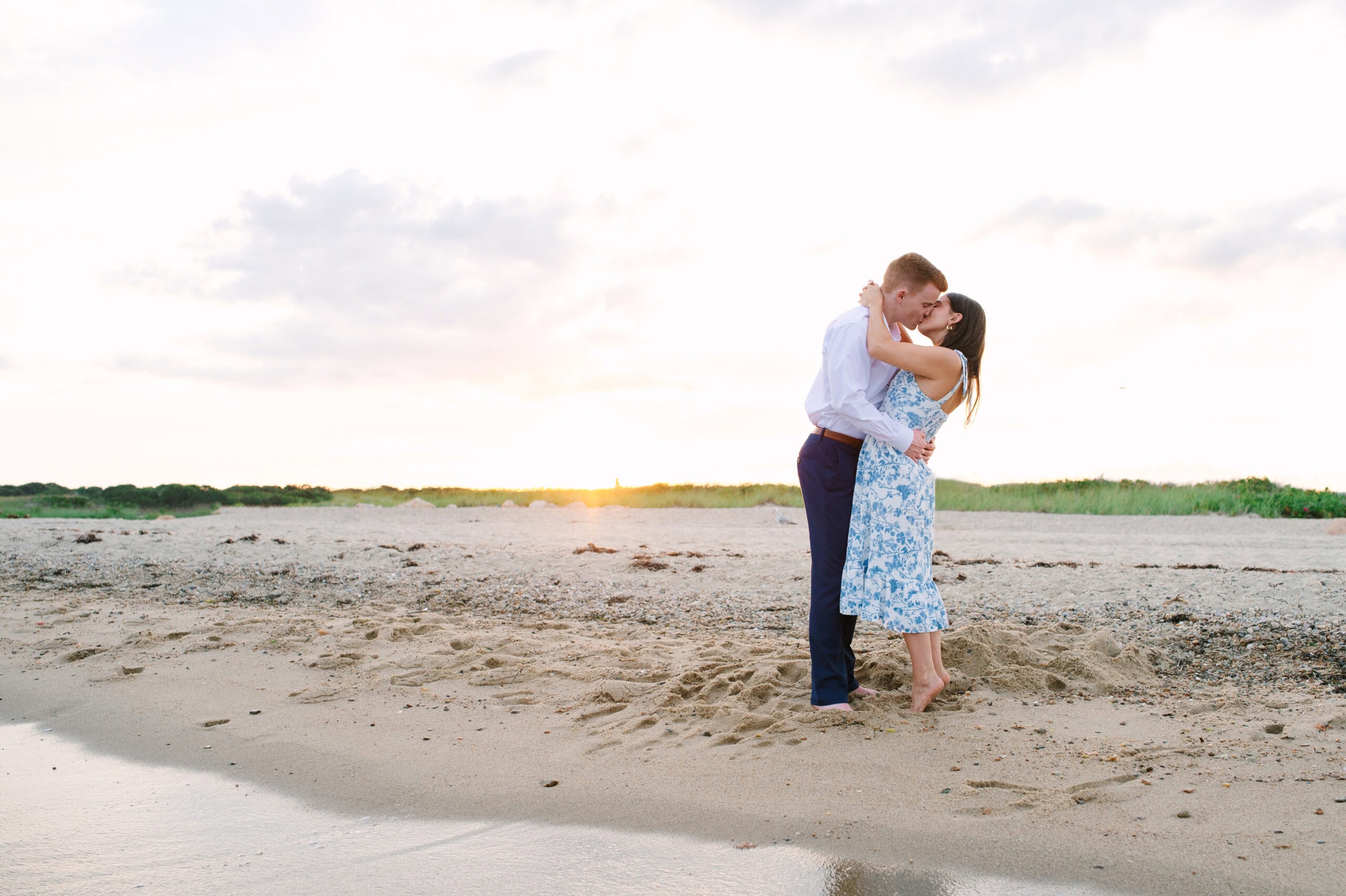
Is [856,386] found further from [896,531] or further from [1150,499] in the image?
[1150,499]

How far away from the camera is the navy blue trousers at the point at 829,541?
14.4 feet

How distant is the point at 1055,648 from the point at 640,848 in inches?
139

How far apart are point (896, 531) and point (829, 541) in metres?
0.33

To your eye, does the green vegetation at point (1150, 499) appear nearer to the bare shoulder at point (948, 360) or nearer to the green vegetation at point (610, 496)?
the green vegetation at point (610, 496)

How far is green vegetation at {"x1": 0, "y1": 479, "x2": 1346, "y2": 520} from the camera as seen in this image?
60.5 ft

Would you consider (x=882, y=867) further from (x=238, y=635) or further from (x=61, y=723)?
(x=238, y=635)

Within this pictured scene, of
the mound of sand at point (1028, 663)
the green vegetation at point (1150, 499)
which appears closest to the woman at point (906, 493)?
the mound of sand at point (1028, 663)

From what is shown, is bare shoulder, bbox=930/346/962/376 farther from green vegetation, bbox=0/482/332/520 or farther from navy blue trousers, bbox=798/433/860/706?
green vegetation, bbox=0/482/332/520

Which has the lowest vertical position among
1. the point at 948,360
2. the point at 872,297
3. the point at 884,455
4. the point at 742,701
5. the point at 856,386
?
the point at 742,701

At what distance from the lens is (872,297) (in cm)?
426

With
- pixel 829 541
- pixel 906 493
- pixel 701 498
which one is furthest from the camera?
pixel 701 498

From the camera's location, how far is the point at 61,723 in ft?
16.5

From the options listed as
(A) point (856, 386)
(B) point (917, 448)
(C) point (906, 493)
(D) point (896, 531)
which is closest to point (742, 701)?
(D) point (896, 531)

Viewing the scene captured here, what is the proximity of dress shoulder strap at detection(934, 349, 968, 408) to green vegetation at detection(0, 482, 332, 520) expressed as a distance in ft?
71.7
